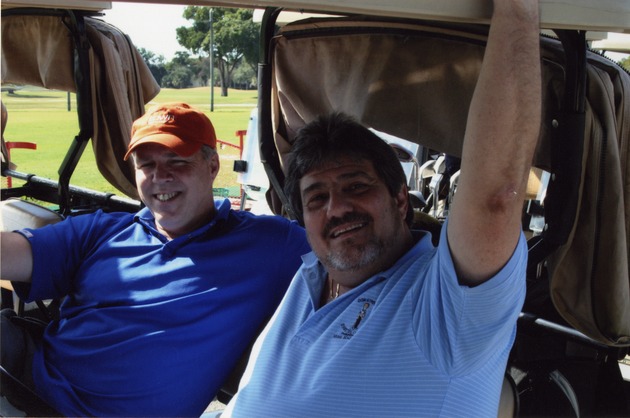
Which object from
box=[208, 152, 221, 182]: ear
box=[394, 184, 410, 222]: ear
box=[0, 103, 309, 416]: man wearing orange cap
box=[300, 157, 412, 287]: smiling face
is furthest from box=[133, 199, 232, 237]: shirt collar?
box=[394, 184, 410, 222]: ear

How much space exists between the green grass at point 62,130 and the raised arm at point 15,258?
467 centimetres

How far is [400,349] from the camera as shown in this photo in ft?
5.20

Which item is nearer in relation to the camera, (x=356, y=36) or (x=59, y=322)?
(x=356, y=36)

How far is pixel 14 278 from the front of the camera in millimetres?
2297

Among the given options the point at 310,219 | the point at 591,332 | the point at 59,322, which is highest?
the point at 310,219

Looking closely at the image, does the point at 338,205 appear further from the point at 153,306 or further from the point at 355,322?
the point at 153,306

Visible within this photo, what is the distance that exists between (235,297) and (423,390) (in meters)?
0.83

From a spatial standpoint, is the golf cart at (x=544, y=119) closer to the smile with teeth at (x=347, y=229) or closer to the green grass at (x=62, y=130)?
the smile with teeth at (x=347, y=229)

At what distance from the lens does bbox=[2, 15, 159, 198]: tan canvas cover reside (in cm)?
301

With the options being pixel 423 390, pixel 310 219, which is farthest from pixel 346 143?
pixel 423 390

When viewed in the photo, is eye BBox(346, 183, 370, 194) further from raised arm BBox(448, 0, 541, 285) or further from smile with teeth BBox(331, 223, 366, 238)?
raised arm BBox(448, 0, 541, 285)

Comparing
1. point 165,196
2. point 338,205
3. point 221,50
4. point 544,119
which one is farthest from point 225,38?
point 544,119

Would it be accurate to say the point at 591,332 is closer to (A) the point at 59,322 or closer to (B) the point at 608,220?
(B) the point at 608,220

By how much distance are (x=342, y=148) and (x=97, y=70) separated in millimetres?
1616
